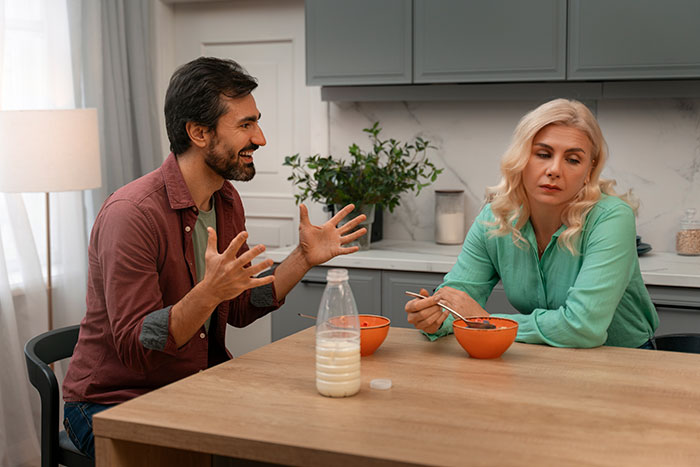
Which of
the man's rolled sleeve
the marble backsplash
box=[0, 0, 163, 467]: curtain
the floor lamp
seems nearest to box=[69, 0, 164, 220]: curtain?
box=[0, 0, 163, 467]: curtain

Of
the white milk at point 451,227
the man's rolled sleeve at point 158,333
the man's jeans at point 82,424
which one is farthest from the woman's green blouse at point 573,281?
the white milk at point 451,227

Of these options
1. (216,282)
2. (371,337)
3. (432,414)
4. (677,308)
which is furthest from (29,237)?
(677,308)

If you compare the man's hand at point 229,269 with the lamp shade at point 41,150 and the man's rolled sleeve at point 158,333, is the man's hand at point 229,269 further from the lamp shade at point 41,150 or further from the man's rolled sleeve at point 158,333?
the lamp shade at point 41,150

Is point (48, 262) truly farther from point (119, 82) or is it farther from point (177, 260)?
point (177, 260)

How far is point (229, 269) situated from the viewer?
156 cm

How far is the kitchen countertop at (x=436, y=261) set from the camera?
288 cm

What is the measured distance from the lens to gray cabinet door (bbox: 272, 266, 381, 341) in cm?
331

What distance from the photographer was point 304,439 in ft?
4.03

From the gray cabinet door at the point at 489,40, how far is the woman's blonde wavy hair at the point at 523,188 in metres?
1.14

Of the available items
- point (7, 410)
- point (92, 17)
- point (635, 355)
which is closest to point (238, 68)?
point (635, 355)

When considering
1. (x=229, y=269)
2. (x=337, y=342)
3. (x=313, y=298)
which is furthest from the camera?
(x=313, y=298)

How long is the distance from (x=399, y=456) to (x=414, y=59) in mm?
2510

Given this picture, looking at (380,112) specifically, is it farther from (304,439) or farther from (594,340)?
(304,439)

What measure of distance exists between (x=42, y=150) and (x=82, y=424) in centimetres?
125
